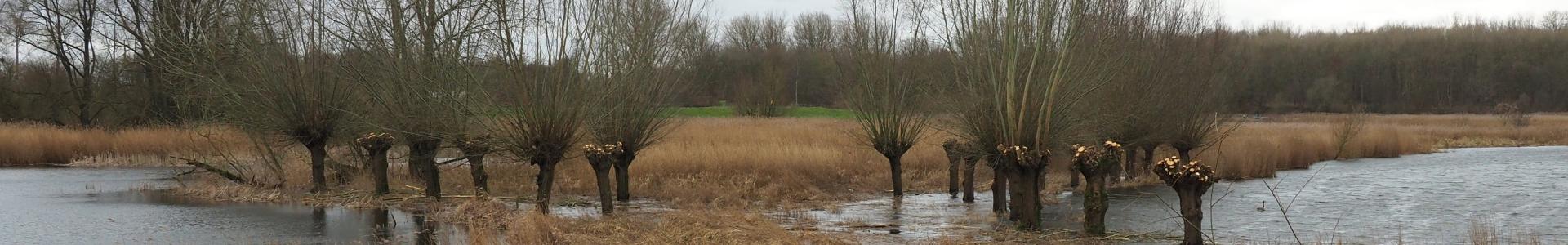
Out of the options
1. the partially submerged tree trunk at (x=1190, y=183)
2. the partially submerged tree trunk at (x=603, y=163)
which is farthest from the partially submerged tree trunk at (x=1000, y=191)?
the partially submerged tree trunk at (x=603, y=163)

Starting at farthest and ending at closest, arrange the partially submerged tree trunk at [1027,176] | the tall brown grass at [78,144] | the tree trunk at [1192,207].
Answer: the tall brown grass at [78,144], the partially submerged tree trunk at [1027,176], the tree trunk at [1192,207]

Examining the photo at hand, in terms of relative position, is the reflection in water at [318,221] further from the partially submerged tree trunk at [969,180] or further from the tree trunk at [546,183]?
the partially submerged tree trunk at [969,180]

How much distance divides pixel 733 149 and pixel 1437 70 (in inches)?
3003

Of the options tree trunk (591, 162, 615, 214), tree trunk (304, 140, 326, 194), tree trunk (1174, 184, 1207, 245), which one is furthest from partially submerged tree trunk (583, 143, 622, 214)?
tree trunk (1174, 184, 1207, 245)

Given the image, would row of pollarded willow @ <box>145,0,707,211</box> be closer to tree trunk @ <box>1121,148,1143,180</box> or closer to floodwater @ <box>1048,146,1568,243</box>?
floodwater @ <box>1048,146,1568,243</box>

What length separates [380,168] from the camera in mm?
17328

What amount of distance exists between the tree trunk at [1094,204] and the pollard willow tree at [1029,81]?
0.67 metres

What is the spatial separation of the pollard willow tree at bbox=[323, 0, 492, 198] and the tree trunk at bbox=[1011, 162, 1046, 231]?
6.96 metres

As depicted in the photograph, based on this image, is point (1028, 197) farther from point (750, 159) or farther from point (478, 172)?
point (750, 159)

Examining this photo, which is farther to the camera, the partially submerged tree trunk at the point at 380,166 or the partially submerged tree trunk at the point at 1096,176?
the partially submerged tree trunk at the point at 380,166

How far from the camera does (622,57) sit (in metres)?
17.5

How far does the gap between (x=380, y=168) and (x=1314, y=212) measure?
44.6ft

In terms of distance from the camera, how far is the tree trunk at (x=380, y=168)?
55.9 ft

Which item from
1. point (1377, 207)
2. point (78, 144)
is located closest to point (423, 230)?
point (1377, 207)
